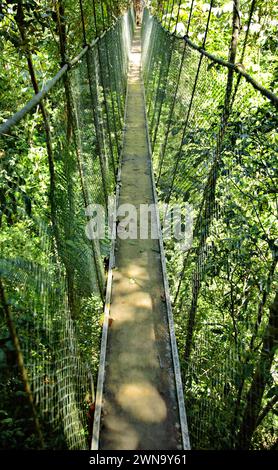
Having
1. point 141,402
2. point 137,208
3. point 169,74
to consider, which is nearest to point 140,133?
point 169,74

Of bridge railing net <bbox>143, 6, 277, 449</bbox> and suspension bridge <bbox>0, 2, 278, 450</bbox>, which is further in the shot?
bridge railing net <bbox>143, 6, 277, 449</bbox>

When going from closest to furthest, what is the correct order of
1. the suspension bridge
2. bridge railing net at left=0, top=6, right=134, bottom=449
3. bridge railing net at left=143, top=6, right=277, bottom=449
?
bridge railing net at left=0, top=6, right=134, bottom=449
the suspension bridge
bridge railing net at left=143, top=6, right=277, bottom=449

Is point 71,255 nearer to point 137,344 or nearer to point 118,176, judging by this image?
point 137,344

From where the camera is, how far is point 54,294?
1.29m

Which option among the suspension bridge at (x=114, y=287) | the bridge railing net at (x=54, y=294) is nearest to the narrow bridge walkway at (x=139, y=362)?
the suspension bridge at (x=114, y=287)

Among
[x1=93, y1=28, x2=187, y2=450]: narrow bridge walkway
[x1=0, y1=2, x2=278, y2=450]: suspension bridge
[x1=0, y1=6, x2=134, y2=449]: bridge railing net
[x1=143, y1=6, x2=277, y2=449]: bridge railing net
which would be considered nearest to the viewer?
[x1=0, y1=6, x2=134, y2=449]: bridge railing net

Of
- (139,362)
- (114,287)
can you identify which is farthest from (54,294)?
(114,287)

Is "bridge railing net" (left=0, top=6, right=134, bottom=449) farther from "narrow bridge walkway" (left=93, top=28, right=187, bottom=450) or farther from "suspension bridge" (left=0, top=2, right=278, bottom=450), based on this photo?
"narrow bridge walkway" (left=93, top=28, right=187, bottom=450)

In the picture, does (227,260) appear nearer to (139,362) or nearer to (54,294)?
(139,362)

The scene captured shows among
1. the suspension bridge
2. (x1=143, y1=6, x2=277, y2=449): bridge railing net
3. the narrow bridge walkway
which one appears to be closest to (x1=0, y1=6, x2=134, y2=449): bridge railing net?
the suspension bridge

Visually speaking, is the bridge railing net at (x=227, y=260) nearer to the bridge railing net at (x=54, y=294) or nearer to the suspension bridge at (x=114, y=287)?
the suspension bridge at (x=114, y=287)

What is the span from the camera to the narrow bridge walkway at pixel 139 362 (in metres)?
1.55

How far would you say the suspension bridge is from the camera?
119cm
